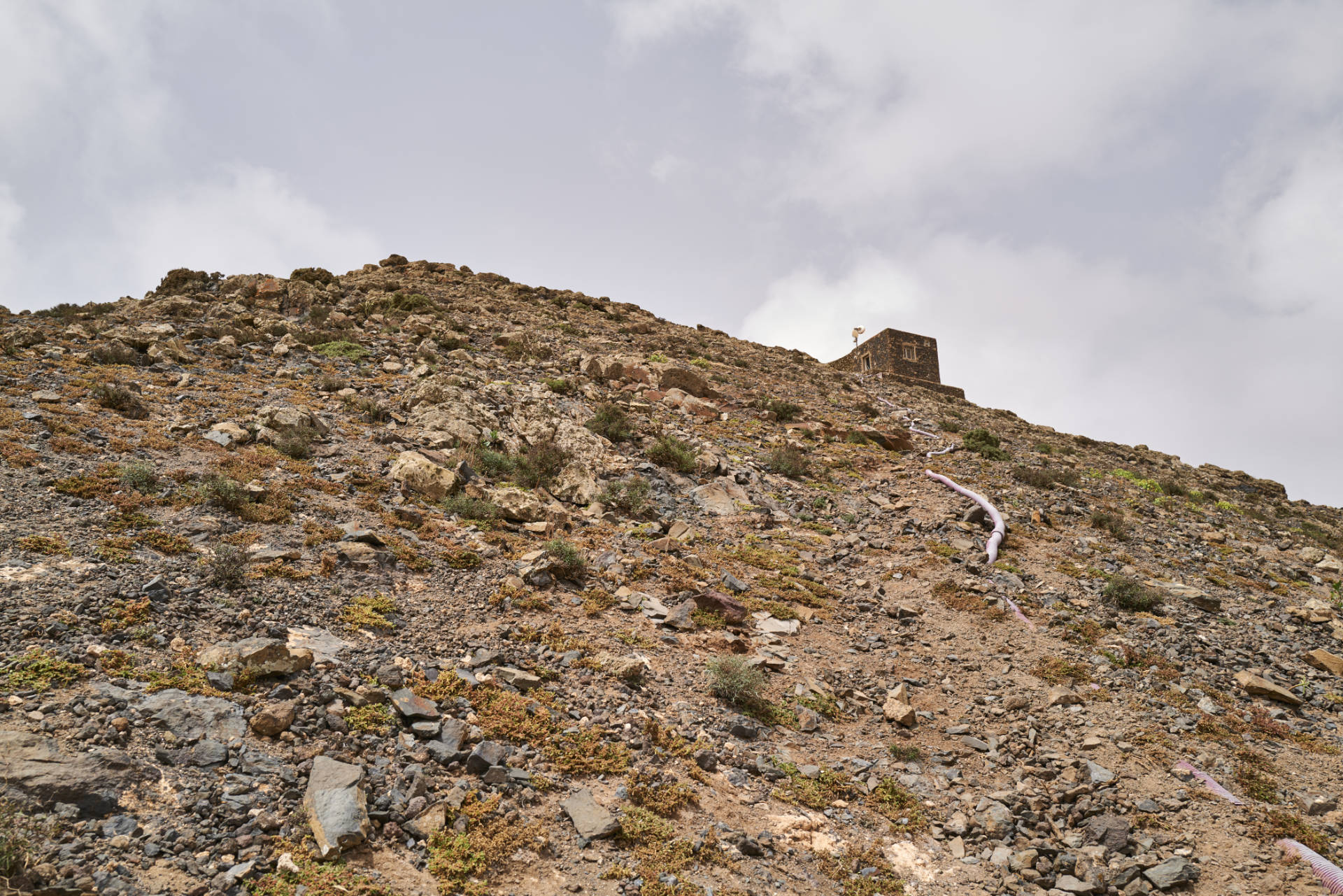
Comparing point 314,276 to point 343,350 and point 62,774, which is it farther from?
point 62,774

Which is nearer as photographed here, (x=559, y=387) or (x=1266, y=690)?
(x=1266, y=690)

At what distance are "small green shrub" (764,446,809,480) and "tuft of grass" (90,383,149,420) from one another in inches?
537

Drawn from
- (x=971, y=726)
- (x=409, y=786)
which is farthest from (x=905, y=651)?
(x=409, y=786)

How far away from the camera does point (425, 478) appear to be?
10812 millimetres

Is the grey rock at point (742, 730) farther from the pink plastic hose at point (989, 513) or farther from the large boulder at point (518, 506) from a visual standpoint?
the pink plastic hose at point (989, 513)

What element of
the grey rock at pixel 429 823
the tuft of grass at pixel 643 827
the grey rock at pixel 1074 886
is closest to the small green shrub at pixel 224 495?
the grey rock at pixel 429 823

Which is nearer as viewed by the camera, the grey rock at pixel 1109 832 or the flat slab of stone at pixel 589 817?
the flat slab of stone at pixel 589 817

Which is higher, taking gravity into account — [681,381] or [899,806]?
[681,381]

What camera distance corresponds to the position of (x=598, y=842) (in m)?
5.00

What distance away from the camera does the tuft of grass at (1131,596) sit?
10.0 m

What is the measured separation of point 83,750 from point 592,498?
28.2 ft

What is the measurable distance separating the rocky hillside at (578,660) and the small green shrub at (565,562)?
80mm

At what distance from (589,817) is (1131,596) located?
991 centimetres

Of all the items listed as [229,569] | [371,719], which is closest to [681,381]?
[229,569]
